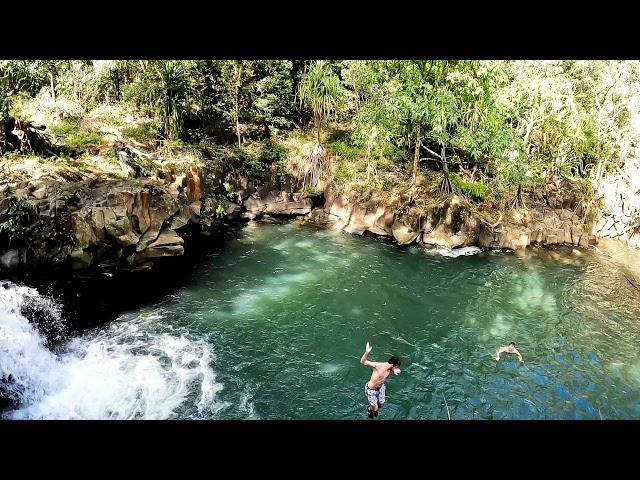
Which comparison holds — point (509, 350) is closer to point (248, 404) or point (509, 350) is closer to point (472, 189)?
point (248, 404)

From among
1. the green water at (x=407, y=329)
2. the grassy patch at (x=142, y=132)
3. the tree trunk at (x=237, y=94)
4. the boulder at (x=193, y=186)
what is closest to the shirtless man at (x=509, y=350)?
the green water at (x=407, y=329)

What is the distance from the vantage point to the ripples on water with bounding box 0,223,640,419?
9953 mm

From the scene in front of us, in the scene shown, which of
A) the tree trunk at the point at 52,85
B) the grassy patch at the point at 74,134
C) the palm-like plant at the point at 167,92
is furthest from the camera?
the tree trunk at the point at 52,85

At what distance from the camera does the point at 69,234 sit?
1234cm

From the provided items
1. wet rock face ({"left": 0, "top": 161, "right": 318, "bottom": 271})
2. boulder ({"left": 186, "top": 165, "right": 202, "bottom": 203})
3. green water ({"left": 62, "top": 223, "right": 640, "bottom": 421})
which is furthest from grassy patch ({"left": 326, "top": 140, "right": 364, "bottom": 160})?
wet rock face ({"left": 0, "top": 161, "right": 318, "bottom": 271})

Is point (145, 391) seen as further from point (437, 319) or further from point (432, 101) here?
point (432, 101)

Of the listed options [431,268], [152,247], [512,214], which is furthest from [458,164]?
[152,247]

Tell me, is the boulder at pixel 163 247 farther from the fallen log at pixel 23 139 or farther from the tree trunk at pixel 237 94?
the tree trunk at pixel 237 94

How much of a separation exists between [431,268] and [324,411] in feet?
27.0

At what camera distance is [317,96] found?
21828 mm

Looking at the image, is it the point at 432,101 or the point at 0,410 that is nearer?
the point at 0,410

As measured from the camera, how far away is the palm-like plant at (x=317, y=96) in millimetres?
21625

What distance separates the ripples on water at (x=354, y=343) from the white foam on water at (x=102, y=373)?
0.03 meters

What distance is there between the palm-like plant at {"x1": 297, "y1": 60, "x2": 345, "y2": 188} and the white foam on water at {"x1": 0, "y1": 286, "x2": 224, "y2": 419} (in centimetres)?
1168
